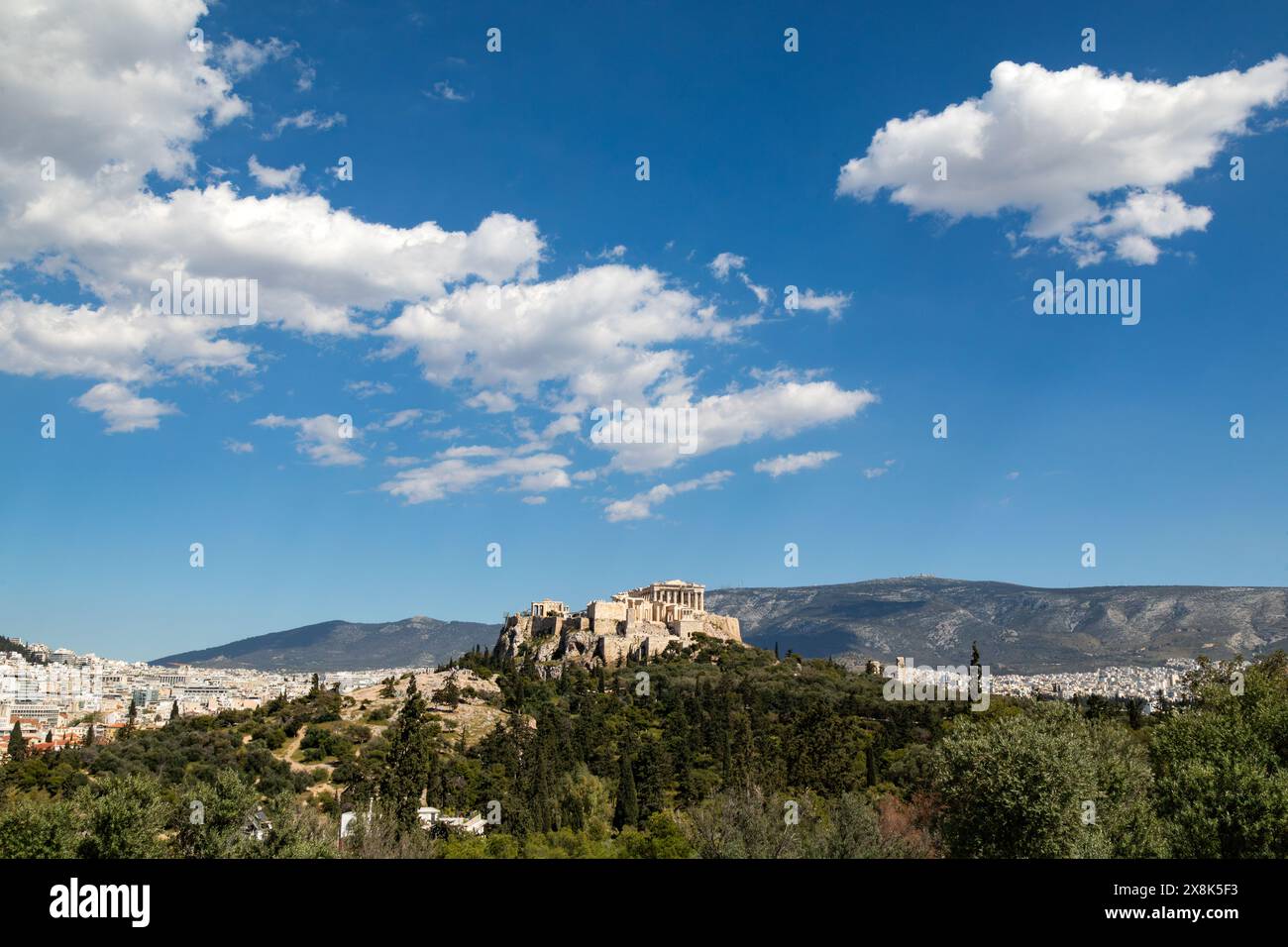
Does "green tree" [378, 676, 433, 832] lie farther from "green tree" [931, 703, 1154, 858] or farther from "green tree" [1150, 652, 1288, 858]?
"green tree" [1150, 652, 1288, 858]

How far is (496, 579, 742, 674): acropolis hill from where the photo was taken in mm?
111888

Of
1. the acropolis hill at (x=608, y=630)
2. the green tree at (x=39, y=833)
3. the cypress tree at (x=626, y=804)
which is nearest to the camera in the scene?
the green tree at (x=39, y=833)

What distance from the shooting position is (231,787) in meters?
32.1

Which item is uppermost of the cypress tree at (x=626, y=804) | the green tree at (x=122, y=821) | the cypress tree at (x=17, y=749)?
the green tree at (x=122, y=821)

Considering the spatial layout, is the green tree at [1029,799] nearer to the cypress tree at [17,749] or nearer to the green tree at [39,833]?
the green tree at [39,833]

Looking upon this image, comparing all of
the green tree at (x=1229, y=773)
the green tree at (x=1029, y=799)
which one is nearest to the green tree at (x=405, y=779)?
the green tree at (x=1029, y=799)

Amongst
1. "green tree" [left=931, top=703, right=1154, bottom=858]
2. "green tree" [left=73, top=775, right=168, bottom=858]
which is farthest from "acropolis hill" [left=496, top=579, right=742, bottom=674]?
"green tree" [left=931, top=703, right=1154, bottom=858]

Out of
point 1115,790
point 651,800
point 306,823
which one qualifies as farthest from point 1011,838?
point 651,800

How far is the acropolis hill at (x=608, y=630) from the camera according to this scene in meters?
112

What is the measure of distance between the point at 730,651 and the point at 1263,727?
8468cm

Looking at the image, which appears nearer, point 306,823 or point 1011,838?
point 1011,838
